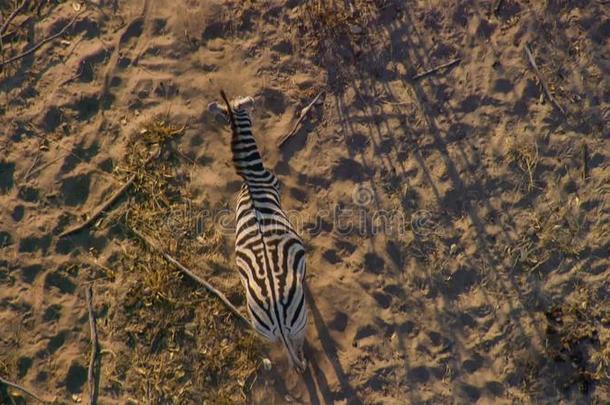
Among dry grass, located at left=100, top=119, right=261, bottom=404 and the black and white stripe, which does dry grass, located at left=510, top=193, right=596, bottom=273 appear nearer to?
the black and white stripe

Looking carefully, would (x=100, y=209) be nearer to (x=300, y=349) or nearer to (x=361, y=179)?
(x=300, y=349)

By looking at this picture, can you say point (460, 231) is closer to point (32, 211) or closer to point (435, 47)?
point (435, 47)

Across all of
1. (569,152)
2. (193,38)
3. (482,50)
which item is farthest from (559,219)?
(193,38)

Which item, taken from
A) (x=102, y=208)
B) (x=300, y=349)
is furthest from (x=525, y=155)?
(x=102, y=208)

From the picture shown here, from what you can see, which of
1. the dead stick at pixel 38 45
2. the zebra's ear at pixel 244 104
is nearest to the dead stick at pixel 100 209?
the zebra's ear at pixel 244 104

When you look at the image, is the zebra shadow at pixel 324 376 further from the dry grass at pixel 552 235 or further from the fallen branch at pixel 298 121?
the dry grass at pixel 552 235

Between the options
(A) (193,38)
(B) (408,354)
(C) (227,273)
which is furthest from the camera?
(A) (193,38)
